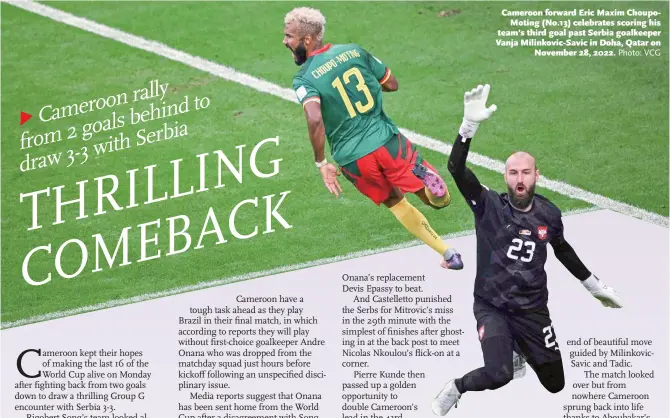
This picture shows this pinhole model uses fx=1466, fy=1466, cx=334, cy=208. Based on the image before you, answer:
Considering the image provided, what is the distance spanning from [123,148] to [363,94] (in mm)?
4617

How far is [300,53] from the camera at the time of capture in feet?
41.5

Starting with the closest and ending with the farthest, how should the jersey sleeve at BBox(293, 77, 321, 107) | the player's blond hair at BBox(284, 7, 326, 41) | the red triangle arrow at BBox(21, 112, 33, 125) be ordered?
the jersey sleeve at BBox(293, 77, 321, 107)
the player's blond hair at BBox(284, 7, 326, 41)
the red triangle arrow at BBox(21, 112, 33, 125)

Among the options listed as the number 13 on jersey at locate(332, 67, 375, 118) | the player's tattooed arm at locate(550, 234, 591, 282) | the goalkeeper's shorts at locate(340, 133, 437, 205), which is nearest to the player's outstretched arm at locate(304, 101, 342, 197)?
the number 13 on jersey at locate(332, 67, 375, 118)

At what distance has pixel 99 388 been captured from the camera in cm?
1261

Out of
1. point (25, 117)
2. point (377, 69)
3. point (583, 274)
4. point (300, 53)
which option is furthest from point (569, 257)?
point (25, 117)

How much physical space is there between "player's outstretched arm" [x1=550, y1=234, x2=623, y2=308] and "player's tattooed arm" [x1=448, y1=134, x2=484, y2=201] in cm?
77

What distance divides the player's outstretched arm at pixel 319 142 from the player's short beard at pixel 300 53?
0.52 metres

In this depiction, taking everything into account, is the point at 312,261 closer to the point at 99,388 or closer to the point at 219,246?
the point at 219,246

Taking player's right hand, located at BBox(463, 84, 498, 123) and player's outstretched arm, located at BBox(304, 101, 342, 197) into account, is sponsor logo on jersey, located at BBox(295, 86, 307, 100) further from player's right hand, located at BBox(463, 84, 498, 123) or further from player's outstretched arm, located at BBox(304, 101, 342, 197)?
player's right hand, located at BBox(463, 84, 498, 123)

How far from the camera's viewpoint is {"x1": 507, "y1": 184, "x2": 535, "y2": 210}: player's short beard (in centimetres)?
1136

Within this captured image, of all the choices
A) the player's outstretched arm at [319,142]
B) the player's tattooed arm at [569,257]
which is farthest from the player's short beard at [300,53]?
the player's tattooed arm at [569,257]

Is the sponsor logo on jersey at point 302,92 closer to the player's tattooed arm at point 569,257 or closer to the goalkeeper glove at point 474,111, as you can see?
the goalkeeper glove at point 474,111

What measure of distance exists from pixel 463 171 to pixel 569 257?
4.06ft

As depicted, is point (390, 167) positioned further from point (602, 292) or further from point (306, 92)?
point (602, 292)
